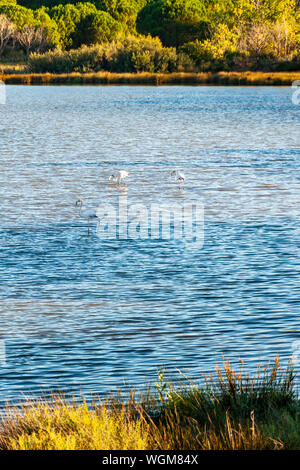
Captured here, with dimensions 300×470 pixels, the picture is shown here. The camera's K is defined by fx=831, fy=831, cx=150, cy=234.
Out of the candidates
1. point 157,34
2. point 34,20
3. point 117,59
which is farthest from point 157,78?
point 34,20

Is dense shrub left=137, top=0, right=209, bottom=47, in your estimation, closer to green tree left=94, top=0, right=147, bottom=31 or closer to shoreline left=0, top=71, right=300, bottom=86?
green tree left=94, top=0, right=147, bottom=31

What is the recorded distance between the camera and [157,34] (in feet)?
445

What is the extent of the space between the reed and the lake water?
59.7m

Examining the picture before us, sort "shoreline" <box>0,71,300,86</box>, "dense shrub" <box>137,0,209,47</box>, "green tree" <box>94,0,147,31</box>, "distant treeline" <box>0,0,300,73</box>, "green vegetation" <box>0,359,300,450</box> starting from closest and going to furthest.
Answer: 1. "green vegetation" <box>0,359,300,450</box>
2. "shoreline" <box>0,71,300,86</box>
3. "distant treeline" <box>0,0,300,73</box>
4. "dense shrub" <box>137,0,209,47</box>
5. "green tree" <box>94,0,147,31</box>

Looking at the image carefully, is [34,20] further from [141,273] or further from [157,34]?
[141,273]

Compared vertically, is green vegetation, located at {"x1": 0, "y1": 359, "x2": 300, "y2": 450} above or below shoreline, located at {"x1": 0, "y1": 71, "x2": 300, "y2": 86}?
below

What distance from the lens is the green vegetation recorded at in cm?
646

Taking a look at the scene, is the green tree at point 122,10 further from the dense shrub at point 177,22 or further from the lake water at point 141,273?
the lake water at point 141,273

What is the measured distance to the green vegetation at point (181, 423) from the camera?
6461mm

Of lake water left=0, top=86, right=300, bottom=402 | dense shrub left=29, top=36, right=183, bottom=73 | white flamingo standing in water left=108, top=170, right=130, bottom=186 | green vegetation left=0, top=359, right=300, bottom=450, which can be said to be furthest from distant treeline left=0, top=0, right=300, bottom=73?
green vegetation left=0, top=359, right=300, bottom=450

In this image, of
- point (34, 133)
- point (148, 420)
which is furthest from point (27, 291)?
point (34, 133)

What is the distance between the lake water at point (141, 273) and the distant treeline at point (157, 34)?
235 ft

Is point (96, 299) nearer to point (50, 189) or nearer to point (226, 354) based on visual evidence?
point (226, 354)

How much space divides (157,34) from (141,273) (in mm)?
125394
